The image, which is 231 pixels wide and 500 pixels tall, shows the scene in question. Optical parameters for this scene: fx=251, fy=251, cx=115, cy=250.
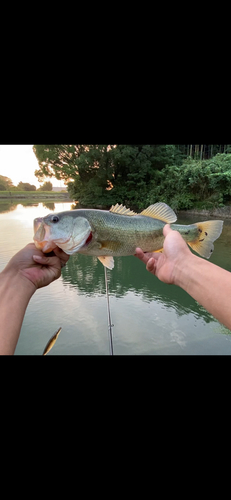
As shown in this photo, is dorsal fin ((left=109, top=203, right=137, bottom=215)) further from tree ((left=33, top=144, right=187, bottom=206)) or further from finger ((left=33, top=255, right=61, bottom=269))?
tree ((left=33, top=144, right=187, bottom=206))

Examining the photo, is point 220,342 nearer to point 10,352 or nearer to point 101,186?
point 10,352

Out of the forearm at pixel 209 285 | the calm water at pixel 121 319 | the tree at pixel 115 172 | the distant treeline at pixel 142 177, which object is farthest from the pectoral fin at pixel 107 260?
the tree at pixel 115 172

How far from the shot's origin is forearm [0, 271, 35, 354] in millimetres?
1334

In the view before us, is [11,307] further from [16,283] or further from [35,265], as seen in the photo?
[35,265]

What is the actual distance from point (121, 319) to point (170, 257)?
20.0ft

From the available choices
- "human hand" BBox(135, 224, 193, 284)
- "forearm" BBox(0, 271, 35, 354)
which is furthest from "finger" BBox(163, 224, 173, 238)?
"forearm" BBox(0, 271, 35, 354)

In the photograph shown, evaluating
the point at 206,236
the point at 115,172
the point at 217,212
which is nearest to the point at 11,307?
the point at 206,236

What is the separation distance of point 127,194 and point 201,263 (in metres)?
18.4

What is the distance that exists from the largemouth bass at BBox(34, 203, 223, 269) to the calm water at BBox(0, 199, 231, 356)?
4.90 metres

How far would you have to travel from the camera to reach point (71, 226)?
6.04ft

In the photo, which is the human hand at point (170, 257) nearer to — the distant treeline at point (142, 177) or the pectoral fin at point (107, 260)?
the pectoral fin at point (107, 260)

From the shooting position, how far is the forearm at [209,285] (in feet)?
4.36

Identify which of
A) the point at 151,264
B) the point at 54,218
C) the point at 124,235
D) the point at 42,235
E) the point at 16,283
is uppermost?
the point at 54,218

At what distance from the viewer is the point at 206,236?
2193 millimetres
